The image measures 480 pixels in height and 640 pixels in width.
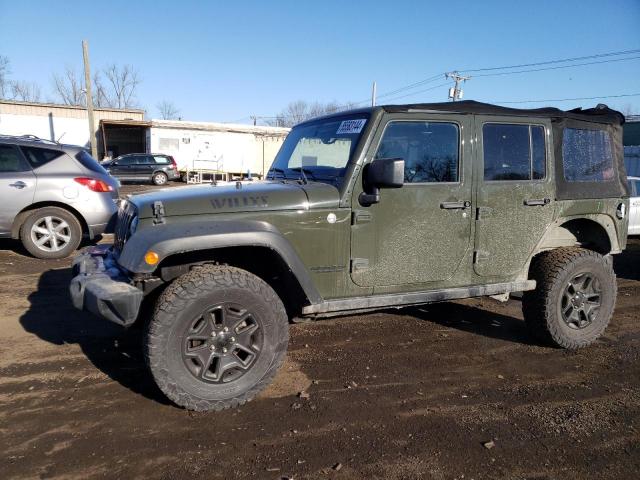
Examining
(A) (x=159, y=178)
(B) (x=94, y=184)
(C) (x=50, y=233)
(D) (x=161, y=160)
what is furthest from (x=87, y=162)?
(D) (x=161, y=160)

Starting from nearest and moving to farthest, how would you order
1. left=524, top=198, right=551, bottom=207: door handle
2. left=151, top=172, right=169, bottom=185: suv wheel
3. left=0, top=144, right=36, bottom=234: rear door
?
left=524, top=198, right=551, bottom=207: door handle < left=0, top=144, right=36, bottom=234: rear door < left=151, top=172, right=169, bottom=185: suv wheel

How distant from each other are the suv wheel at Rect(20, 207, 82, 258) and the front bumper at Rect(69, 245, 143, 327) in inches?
154

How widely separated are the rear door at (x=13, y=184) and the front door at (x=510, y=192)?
242 inches

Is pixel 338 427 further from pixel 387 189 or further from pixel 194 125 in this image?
pixel 194 125

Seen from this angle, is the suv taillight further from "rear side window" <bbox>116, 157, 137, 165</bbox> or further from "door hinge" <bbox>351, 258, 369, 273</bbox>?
"rear side window" <bbox>116, 157, 137, 165</bbox>

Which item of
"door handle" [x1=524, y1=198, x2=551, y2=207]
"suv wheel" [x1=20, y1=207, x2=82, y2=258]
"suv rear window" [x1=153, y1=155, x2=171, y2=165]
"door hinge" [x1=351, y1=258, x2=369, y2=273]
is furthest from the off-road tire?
"suv rear window" [x1=153, y1=155, x2=171, y2=165]

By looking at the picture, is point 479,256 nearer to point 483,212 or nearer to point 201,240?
point 483,212

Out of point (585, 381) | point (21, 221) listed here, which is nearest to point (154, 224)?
point (585, 381)

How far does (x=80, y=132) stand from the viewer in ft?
103

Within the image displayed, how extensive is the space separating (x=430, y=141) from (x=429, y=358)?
179 centimetres

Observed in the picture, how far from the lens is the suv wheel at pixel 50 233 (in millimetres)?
6879

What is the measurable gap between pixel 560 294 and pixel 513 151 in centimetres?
129

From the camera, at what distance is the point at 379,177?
3.21 meters

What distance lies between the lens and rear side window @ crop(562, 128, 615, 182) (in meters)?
4.11
